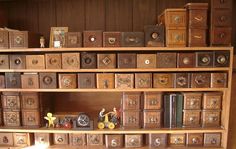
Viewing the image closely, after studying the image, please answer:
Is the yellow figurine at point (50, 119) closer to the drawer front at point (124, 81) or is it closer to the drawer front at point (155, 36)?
the drawer front at point (124, 81)

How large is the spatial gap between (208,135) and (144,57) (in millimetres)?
803

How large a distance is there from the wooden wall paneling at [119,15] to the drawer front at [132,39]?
31 cm

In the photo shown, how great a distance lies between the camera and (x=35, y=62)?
1566mm

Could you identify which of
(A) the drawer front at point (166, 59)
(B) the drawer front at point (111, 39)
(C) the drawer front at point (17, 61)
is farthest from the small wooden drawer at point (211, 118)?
(C) the drawer front at point (17, 61)

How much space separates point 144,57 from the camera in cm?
153

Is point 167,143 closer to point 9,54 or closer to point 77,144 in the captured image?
point 77,144

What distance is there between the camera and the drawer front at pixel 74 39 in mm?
1533

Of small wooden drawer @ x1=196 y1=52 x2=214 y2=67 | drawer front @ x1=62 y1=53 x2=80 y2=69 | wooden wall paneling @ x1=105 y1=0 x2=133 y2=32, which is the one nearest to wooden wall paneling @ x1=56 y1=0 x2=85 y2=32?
wooden wall paneling @ x1=105 y1=0 x2=133 y2=32

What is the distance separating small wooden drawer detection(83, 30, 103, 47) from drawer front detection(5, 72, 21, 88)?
1.98 ft

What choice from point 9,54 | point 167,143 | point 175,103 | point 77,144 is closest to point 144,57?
point 175,103

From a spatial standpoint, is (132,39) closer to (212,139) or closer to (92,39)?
(92,39)

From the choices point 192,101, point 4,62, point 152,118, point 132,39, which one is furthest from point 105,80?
point 4,62

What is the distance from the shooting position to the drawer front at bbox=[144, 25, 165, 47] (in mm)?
1500

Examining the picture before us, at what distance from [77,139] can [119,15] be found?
1.12 meters
